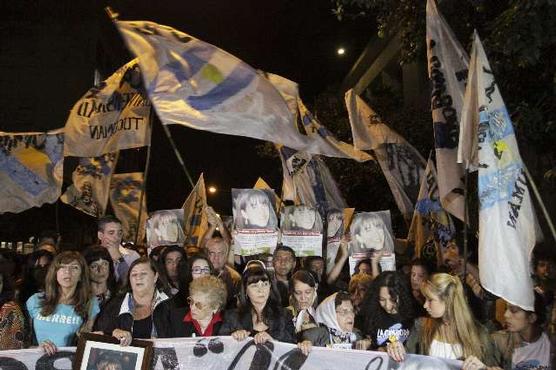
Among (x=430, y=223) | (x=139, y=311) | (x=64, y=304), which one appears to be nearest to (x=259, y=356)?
(x=139, y=311)

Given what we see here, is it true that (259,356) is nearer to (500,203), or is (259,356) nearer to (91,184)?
(500,203)

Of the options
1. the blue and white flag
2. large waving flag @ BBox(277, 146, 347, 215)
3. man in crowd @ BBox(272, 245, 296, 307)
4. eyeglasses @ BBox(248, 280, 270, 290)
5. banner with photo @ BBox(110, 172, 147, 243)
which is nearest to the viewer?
eyeglasses @ BBox(248, 280, 270, 290)

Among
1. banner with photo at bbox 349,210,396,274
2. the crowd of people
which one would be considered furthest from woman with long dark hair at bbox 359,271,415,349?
banner with photo at bbox 349,210,396,274

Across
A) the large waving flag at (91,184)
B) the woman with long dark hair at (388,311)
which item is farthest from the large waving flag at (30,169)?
the woman with long dark hair at (388,311)

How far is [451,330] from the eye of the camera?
14.6 ft

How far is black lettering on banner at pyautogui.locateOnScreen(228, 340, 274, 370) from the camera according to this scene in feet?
15.6

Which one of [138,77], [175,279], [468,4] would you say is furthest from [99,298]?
[468,4]

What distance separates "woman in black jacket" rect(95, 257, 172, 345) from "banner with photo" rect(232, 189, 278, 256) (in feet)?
8.78

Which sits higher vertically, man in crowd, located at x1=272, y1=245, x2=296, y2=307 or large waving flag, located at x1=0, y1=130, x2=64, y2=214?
large waving flag, located at x1=0, y1=130, x2=64, y2=214

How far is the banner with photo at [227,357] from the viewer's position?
4652 millimetres

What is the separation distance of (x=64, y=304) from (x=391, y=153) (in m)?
5.08

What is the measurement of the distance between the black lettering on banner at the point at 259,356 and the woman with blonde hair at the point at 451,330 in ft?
2.82

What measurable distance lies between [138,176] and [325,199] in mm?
3000

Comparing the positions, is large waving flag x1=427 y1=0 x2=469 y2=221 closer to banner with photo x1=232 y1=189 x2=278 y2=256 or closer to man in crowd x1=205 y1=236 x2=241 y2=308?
man in crowd x1=205 y1=236 x2=241 y2=308
